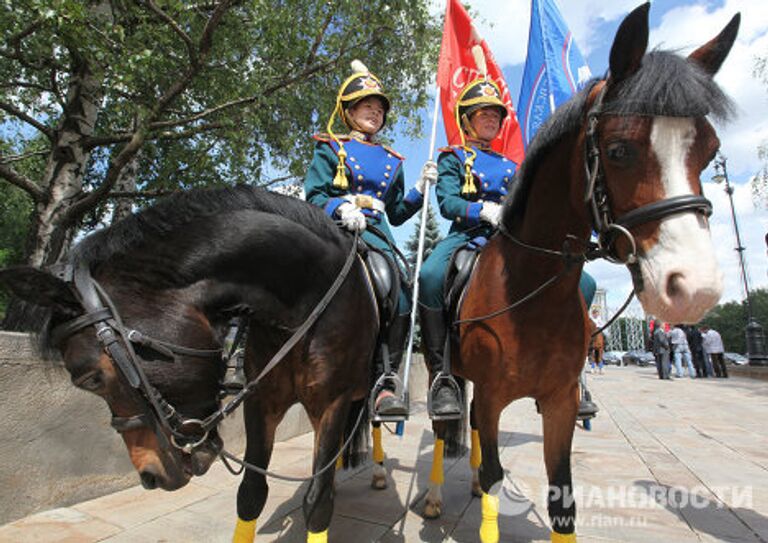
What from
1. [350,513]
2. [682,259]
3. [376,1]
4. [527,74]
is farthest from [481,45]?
[376,1]

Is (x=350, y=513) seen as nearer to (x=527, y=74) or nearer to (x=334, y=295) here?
(x=334, y=295)

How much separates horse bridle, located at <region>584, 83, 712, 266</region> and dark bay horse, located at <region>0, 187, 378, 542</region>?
1.29 meters

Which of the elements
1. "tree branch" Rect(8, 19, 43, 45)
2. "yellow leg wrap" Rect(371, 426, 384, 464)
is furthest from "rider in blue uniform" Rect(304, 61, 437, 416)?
"tree branch" Rect(8, 19, 43, 45)

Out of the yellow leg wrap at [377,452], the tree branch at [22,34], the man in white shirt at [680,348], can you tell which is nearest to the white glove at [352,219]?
the yellow leg wrap at [377,452]

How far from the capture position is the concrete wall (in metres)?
3.21

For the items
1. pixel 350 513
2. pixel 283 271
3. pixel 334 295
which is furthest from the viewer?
pixel 350 513

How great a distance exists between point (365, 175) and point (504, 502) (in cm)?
300

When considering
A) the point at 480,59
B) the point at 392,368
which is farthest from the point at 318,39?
the point at 392,368

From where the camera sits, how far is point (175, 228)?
200cm

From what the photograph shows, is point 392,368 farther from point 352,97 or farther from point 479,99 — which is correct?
point 479,99

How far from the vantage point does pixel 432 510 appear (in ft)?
11.8

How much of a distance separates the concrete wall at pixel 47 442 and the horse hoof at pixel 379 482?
7.38ft

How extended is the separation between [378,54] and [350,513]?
10.4m

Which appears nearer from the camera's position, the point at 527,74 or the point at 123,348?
the point at 123,348
